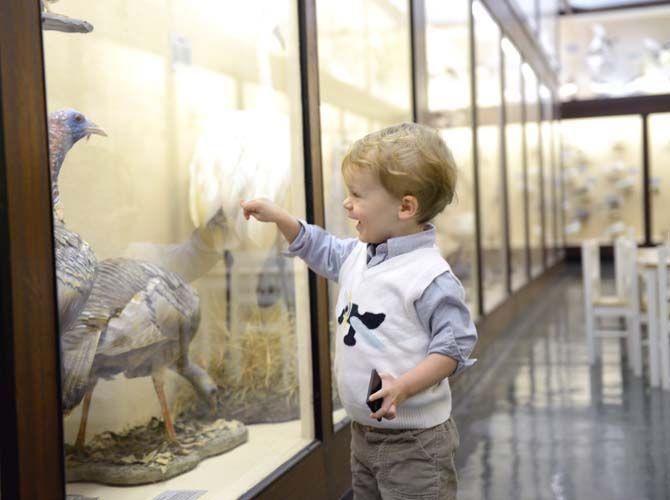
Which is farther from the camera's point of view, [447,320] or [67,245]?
[67,245]

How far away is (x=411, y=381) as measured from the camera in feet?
5.28

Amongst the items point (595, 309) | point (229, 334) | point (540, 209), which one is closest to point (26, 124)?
point (229, 334)

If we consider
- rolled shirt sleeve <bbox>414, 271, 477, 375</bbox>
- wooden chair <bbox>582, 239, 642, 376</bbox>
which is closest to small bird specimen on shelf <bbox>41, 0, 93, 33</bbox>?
rolled shirt sleeve <bbox>414, 271, 477, 375</bbox>

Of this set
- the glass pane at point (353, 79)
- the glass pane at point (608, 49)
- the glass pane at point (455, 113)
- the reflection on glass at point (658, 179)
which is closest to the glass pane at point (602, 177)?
the reflection on glass at point (658, 179)

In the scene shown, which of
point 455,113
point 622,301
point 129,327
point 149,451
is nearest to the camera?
point 129,327

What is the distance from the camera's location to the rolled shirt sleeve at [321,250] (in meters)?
1.94

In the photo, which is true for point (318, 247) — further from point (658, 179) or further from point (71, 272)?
point (658, 179)

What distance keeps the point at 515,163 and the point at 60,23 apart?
24.4 feet

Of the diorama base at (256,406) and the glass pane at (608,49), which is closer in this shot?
the diorama base at (256,406)

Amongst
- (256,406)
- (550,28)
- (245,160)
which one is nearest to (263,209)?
(245,160)

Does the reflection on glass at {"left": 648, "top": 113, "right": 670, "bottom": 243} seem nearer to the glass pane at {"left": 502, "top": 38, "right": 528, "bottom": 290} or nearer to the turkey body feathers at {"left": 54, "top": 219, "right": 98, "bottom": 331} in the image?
the glass pane at {"left": 502, "top": 38, "right": 528, "bottom": 290}

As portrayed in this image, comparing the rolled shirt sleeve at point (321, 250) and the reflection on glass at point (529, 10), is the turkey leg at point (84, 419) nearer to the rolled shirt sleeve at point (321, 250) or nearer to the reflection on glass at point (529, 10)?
the rolled shirt sleeve at point (321, 250)

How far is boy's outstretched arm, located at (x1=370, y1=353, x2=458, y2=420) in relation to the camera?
1.58 metres

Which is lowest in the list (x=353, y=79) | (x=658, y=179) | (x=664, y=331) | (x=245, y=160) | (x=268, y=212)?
(x=664, y=331)
